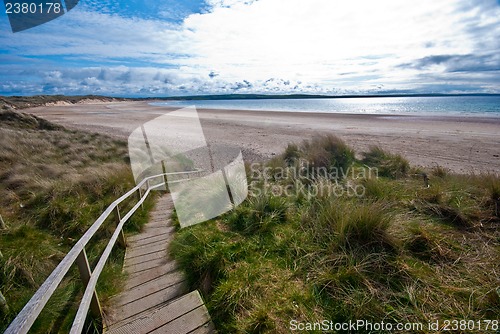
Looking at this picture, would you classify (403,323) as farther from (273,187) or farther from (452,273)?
(273,187)

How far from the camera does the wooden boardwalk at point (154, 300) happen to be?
2900 millimetres

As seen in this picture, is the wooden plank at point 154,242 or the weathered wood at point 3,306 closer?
the weathered wood at point 3,306

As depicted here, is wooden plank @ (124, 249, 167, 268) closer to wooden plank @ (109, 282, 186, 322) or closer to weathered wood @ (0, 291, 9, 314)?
wooden plank @ (109, 282, 186, 322)

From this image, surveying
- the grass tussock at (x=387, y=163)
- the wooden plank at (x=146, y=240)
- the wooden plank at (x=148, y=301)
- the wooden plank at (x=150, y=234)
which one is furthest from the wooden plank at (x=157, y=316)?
the grass tussock at (x=387, y=163)

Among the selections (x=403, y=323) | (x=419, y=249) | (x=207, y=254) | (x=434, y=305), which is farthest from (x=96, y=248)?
(x=419, y=249)

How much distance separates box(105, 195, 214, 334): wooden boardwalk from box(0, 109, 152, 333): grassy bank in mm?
266

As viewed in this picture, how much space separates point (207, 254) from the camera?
409 centimetres

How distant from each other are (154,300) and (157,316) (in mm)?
428

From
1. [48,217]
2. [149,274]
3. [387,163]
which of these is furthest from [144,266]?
[387,163]

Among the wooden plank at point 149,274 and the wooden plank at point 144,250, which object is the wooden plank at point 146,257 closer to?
the wooden plank at point 144,250

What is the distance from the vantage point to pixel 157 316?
9.89ft

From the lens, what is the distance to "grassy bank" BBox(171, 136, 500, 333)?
9.75 ft

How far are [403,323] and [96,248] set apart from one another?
5.05 metres

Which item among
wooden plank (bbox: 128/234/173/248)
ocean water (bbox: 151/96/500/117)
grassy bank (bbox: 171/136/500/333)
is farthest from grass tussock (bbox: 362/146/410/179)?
ocean water (bbox: 151/96/500/117)
